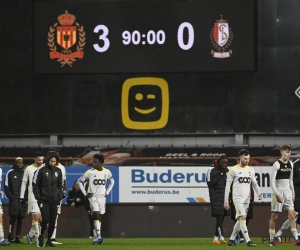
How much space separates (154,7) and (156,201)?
4349mm

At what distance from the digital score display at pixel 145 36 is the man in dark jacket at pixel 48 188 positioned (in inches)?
266

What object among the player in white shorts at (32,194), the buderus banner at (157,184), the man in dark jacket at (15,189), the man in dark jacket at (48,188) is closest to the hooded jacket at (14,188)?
the man in dark jacket at (15,189)

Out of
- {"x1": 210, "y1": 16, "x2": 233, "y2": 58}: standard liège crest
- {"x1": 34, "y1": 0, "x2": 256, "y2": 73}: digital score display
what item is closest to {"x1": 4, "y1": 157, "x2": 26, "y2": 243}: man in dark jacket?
{"x1": 34, "y1": 0, "x2": 256, "y2": 73}: digital score display

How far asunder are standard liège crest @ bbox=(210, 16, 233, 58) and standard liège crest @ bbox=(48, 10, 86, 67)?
2958 millimetres

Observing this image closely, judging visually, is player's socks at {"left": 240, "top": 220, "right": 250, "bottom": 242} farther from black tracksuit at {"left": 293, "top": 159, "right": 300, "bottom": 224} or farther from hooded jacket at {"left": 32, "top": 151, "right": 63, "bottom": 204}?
hooded jacket at {"left": 32, "top": 151, "right": 63, "bottom": 204}

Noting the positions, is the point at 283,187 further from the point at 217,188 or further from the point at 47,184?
the point at 47,184

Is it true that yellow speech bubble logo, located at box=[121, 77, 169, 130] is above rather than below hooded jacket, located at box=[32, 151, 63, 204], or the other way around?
above

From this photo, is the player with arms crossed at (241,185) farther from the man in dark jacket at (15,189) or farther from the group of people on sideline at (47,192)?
the man in dark jacket at (15,189)

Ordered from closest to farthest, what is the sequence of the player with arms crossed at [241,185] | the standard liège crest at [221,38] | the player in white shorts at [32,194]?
the player with arms crossed at [241,185]
the player in white shorts at [32,194]
the standard liège crest at [221,38]

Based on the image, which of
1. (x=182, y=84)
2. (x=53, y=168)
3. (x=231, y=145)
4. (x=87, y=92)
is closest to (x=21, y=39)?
(x=87, y=92)

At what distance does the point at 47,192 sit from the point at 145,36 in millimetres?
7281

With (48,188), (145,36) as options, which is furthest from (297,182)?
(145,36)

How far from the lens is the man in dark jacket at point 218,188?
19.7 m

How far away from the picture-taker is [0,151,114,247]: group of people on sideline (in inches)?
693
